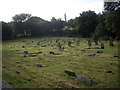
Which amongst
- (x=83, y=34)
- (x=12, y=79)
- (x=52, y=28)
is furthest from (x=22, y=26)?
(x=12, y=79)

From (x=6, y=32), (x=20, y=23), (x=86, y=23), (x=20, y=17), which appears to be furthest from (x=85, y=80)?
(x=20, y=17)

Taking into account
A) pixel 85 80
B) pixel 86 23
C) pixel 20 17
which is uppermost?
pixel 20 17

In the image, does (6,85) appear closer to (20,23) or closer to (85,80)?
(85,80)

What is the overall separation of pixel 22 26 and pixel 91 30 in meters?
35.9

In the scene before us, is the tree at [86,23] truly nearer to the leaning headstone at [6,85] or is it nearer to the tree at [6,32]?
the tree at [6,32]

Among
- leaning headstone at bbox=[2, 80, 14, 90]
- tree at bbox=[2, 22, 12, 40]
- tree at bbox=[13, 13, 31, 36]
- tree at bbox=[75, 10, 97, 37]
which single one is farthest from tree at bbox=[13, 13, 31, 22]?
leaning headstone at bbox=[2, 80, 14, 90]

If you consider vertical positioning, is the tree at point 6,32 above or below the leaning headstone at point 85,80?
above

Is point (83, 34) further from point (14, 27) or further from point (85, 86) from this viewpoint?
point (85, 86)

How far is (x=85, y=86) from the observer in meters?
9.46

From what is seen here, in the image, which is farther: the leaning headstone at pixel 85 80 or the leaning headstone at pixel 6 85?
the leaning headstone at pixel 85 80

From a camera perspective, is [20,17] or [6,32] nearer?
[6,32]

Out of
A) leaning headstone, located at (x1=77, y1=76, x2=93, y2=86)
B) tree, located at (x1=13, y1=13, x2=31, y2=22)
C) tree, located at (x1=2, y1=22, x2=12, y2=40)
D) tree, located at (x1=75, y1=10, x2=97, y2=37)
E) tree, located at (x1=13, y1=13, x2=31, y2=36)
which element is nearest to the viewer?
leaning headstone, located at (x1=77, y1=76, x2=93, y2=86)

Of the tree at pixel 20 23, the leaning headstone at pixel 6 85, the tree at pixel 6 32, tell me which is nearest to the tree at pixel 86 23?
the tree at pixel 20 23

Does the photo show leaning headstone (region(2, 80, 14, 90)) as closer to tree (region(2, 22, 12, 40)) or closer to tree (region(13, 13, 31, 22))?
tree (region(2, 22, 12, 40))
